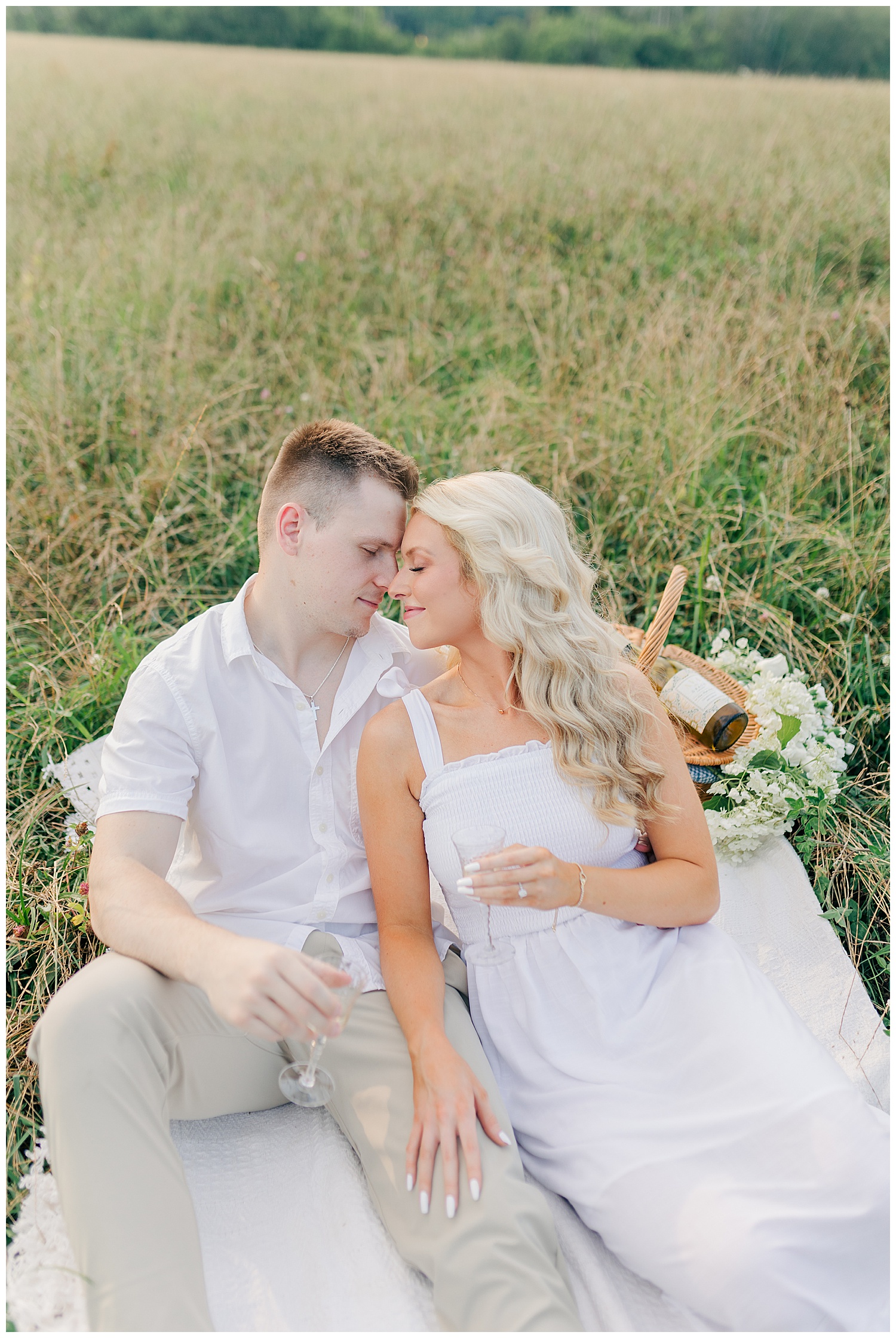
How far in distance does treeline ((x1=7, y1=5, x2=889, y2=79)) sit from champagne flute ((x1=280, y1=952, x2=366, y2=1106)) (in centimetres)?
1129

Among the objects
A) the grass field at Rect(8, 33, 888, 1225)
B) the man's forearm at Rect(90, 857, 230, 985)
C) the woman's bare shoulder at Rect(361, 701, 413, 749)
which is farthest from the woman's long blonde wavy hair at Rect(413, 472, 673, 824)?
the grass field at Rect(8, 33, 888, 1225)

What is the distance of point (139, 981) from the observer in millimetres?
2068

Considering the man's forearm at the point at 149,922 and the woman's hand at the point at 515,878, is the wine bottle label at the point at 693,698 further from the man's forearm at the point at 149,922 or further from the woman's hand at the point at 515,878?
the man's forearm at the point at 149,922

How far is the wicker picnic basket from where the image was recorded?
125 inches

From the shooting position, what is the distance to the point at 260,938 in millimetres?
2461

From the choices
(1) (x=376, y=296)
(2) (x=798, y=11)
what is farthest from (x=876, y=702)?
(2) (x=798, y=11)

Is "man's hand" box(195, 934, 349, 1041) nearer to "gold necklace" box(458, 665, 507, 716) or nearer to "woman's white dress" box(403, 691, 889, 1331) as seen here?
"woman's white dress" box(403, 691, 889, 1331)

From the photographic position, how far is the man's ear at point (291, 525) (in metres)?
2.65

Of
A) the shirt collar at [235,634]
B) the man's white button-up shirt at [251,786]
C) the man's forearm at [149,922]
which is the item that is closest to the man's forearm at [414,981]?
the man's white button-up shirt at [251,786]

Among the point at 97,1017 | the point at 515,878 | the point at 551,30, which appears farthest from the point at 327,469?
the point at 551,30

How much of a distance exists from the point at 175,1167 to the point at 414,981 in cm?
66

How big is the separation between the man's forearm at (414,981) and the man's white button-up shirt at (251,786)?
13 cm

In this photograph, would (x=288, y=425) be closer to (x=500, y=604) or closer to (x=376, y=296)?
(x=376, y=296)

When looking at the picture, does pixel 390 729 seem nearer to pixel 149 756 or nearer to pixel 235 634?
pixel 235 634
